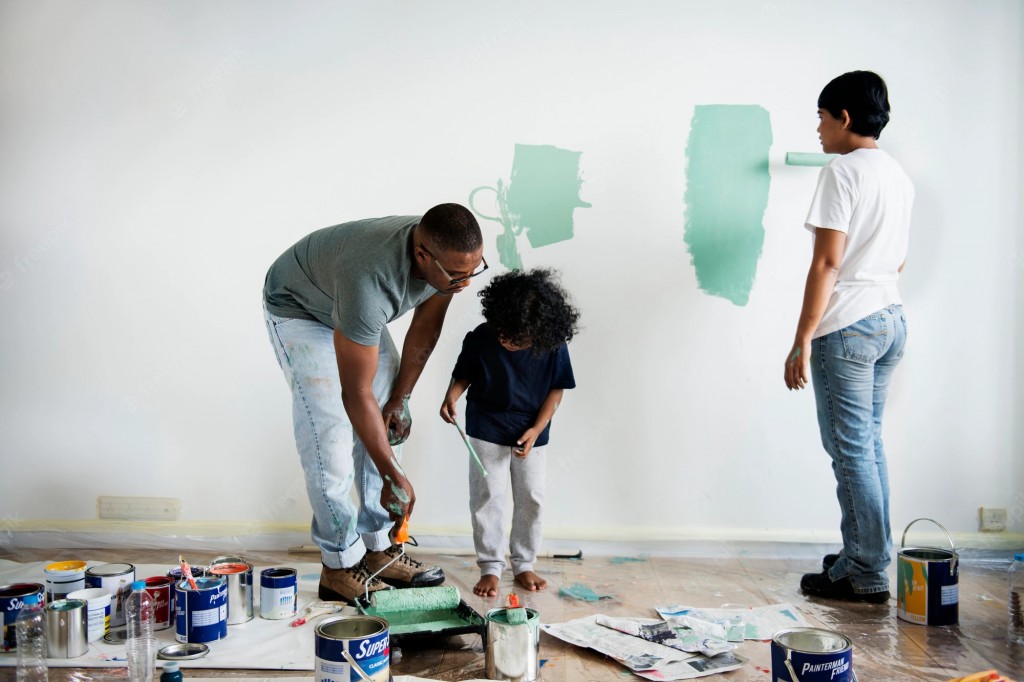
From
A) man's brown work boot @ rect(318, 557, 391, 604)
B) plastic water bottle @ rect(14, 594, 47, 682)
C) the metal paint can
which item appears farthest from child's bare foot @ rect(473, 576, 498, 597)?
plastic water bottle @ rect(14, 594, 47, 682)

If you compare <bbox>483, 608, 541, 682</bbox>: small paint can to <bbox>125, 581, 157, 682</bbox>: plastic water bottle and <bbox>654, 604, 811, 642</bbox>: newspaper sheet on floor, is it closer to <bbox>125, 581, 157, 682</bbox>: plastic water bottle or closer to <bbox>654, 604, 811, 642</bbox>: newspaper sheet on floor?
<bbox>654, 604, 811, 642</bbox>: newspaper sheet on floor

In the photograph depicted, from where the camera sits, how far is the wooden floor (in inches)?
67.3

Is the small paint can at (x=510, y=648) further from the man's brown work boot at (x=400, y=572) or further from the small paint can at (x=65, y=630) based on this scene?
the small paint can at (x=65, y=630)

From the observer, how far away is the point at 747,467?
2623 mm

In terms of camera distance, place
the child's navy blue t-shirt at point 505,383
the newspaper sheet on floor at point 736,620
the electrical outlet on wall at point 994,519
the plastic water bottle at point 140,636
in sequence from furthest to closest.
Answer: the electrical outlet on wall at point 994,519, the child's navy blue t-shirt at point 505,383, the newspaper sheet on floor at point 736,620, the plastic water bottle at point 140,636

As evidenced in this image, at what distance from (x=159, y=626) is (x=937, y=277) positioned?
92.2 inches

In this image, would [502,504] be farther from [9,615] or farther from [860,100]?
[860,100]

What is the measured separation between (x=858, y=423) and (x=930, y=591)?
419 millimetres

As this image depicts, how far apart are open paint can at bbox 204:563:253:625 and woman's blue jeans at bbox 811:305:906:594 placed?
1.47m

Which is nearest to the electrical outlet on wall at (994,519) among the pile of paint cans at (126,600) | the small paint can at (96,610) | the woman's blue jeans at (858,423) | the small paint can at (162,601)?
the woman's blue jeans at (858,423)

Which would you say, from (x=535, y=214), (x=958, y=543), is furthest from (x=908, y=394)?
(x=535, y=214)

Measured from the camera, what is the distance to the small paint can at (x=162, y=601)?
1.88 meters

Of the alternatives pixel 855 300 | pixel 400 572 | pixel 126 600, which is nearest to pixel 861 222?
pixel 855 300

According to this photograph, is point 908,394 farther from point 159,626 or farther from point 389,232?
point 159,626
